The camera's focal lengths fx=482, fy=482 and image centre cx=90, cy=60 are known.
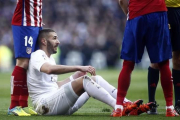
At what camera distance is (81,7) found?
29.8 metres

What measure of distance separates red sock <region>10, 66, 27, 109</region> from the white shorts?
0.43 metres

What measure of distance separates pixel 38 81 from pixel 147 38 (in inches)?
59.0

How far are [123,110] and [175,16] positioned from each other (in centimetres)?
166

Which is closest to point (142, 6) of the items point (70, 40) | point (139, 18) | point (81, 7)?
point (139, 18)

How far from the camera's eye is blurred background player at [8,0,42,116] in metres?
6.43

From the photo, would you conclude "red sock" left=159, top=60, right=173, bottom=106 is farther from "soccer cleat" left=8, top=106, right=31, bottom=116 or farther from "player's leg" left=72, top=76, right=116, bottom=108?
"soccer cleat" left=8, top=106, right=31, bottom=116

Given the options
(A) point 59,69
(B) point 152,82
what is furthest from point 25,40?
(B) point 152,82

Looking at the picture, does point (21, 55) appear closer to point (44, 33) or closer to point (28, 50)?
point (28, 50)

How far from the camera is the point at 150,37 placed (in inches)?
231

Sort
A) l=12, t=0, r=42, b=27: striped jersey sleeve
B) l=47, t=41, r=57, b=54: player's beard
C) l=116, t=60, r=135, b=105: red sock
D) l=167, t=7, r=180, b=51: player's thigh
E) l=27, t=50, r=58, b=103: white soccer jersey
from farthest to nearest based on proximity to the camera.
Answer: l=167, t=7, r=180, b=51: player's thigh, l=12, t=0, r=42, b=27: striped jersey sleeve, l=47, t=41, r=57, b=54: player's beard, l=27, t=50, r=58, b=103: white soccer jersey, l=116, t=60, r=135, b=105: red sock

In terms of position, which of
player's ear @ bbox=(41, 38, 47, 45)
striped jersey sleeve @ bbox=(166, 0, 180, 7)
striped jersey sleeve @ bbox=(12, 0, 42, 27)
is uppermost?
striped jersey sleeve @ bbox=(166, 0, 180, 7)

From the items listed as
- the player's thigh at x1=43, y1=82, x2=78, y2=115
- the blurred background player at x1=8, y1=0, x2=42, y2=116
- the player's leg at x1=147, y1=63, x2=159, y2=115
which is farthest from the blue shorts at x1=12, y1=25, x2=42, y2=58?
the player's leg at x1=147, y1=63, x2=159, y2=115

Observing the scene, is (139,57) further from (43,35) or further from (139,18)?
(43,35)

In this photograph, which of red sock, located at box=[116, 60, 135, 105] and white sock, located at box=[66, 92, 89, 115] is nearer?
red sock, located at box=[116, 60, 135, 105]
